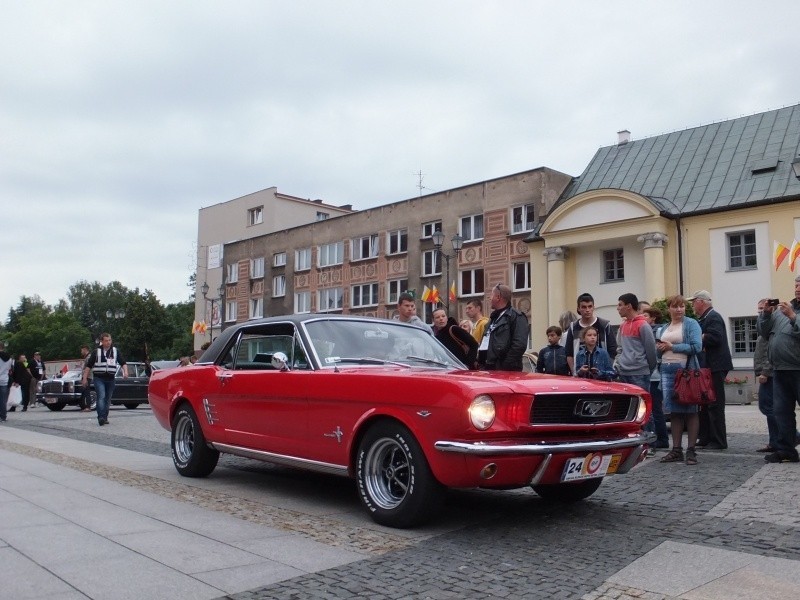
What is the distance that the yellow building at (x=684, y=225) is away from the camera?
2959 centimetres

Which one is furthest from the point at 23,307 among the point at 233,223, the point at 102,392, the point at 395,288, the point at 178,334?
the point at 102,392

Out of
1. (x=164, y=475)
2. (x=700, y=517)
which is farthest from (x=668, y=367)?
(x=164, y=475)

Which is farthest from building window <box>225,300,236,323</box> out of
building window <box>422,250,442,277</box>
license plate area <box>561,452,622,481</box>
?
license plate area <box>561,452,622,481</box>

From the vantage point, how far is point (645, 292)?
32.3m

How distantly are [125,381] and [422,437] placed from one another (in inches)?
822

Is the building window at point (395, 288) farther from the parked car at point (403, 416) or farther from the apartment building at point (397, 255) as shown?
the parked car at point (403, 416)

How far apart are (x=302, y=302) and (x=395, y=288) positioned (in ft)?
30.3

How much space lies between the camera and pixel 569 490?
21.0 ft

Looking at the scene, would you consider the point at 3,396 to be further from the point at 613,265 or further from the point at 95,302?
the point at 95,302

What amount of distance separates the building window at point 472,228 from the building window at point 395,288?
512 centimetres

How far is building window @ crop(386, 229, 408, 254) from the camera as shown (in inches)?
1742

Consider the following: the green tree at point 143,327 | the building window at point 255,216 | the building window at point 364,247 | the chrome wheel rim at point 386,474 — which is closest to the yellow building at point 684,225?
the building window at point 364,247

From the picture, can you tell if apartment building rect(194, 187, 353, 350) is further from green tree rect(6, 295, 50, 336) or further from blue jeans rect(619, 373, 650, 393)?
green tree rect(6, 295, 50, 336)

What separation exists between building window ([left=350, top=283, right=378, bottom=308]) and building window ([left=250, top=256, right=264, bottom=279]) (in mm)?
10619
